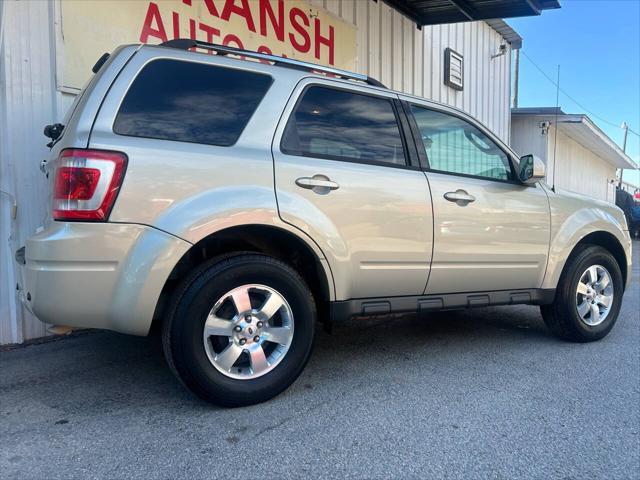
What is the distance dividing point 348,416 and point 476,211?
1765 millimetres

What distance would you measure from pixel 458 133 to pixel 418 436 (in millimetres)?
2438

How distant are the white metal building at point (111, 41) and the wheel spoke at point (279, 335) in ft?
4.61

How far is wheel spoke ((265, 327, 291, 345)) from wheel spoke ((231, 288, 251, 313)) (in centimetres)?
20

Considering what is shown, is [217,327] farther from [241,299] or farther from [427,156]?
[427,156]

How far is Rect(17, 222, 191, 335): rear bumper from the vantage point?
238 cm

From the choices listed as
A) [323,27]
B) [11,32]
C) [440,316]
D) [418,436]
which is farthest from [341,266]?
[323,27]

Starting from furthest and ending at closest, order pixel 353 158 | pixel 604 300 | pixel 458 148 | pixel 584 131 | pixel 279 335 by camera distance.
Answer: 1. pixel 584 131
2. pixel 604 300
3. pixel 458 148
4. pixel 353 158
5. pixel 279 335

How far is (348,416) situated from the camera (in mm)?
2715

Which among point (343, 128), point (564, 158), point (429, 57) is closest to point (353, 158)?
point (343, 128)

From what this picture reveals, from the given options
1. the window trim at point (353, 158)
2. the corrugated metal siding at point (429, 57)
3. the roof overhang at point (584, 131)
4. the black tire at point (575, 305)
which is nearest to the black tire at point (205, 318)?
the window trim at point (353, 158)

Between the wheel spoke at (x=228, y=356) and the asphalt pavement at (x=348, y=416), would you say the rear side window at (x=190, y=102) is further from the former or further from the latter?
the asphalt pavement at (x=348, y=416)

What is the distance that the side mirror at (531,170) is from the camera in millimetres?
3738

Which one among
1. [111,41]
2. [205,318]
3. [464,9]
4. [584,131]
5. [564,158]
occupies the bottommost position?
[205,318]

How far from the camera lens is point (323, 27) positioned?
257 inches
